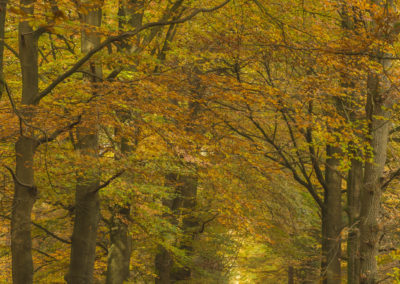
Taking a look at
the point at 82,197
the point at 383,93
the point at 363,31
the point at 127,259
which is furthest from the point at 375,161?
the point at 127,259

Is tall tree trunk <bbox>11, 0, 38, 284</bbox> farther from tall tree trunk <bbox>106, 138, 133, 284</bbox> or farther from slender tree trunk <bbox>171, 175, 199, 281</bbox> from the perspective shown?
slender tree trunk <bbox>171, 175, 199, 281</bbox>

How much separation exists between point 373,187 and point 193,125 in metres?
4.86

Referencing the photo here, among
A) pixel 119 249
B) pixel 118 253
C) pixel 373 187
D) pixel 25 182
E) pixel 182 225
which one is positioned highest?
pixel 373 187

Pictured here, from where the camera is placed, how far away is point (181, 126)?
A: 31.7 ft

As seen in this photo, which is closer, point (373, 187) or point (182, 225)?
point (373, 187)

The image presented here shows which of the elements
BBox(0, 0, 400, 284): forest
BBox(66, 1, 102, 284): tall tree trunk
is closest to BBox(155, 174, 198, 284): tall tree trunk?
BBox(0, 0, 400, 284): forest

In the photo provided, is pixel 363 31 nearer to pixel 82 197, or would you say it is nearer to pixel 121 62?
pixel 121 62

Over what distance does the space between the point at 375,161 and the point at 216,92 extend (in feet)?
12.6

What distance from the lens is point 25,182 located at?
24.3 ft

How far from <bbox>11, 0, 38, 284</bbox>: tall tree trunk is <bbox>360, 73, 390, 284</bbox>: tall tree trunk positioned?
213 inches

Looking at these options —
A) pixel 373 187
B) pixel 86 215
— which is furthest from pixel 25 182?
pixel 373 187

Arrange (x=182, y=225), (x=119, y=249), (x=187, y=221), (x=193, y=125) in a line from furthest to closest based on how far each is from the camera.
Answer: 1. (x=187, y=221)
2. (x=182, y=225)
3. (x=119, y=249)
4. (x=193, y=125)

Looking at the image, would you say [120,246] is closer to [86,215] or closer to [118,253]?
[118,253]

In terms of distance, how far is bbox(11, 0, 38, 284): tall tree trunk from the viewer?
713cm
